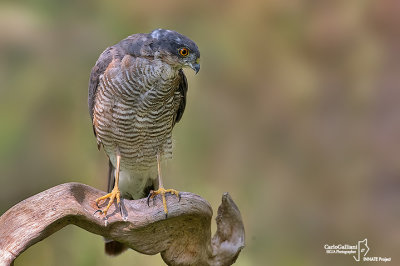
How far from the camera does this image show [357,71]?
17.9 feet

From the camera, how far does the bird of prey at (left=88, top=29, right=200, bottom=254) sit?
328cm

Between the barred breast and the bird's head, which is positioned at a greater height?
the bird's head

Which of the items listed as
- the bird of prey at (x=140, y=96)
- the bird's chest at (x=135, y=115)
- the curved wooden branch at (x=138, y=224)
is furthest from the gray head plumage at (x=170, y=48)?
the curved wooden branch at (x=138, y=224)

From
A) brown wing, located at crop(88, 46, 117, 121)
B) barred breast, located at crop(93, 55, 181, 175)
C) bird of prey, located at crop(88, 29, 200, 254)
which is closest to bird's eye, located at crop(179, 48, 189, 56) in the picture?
bird of prey, located at crop(88, 29, 200, 254)

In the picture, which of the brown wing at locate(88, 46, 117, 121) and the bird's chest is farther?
the brown wing at locate(88, 46, 117, 121)

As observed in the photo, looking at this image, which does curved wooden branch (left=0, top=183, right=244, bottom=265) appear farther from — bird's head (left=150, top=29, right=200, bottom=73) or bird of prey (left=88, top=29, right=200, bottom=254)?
bird's head (left=150, top=29, right=200, bottom=73)

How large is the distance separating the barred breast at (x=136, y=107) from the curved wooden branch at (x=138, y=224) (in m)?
0.47

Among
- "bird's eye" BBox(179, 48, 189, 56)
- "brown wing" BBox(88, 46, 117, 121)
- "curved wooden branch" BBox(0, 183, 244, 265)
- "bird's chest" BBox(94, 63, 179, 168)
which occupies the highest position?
"bird's eye" BBox(179, 48, 189, 56)

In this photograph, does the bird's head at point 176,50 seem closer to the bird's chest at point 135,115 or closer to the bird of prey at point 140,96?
the bird of prey at point 140,96

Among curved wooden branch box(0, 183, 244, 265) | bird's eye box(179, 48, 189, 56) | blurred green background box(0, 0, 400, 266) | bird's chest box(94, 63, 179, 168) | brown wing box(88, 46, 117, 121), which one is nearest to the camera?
curved wooden branch box(0, 183, 244, 265)

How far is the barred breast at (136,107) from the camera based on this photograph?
333 cm

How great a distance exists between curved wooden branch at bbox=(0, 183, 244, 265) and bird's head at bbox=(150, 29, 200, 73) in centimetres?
74

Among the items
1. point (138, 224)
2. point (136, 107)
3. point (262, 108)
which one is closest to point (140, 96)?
point (136, 107)

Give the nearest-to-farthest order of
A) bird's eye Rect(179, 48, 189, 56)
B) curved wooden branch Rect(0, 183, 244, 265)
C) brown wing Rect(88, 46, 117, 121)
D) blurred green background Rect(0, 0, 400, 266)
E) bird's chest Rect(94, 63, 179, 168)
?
1. curved wooden branch Rect(0, 183, 244, 265)
2. bird's eye Rect(179, 48, 189, 56)
3. bird's chest Rect(94, 63, 179, 168)
4. brown wing Rect(88, 46, 117, 121)
5. blurred green background Rect(0, 0, 400, 266)
